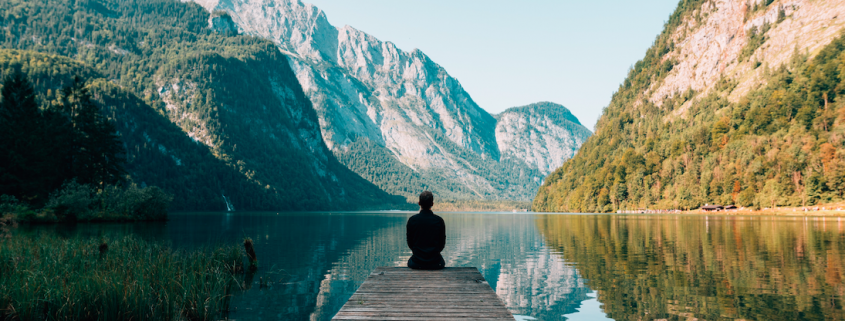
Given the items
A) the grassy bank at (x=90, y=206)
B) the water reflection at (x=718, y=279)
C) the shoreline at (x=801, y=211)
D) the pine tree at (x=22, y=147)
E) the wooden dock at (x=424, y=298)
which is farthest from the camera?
the shoreline at (x=801, y=211)

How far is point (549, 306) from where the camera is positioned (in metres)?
20.2

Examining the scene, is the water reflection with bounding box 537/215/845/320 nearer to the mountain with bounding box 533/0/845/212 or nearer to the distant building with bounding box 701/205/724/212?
the mountain with bounding box 533/0/845/212

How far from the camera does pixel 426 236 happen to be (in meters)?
14.5

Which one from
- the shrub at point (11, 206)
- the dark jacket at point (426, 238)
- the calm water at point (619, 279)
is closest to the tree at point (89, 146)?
the shrub at point (11, 206)

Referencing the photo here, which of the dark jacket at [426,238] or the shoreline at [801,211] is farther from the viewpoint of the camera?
the shoreline at [801,211]

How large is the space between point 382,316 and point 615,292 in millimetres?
14679

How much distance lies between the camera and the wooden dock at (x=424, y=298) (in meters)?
10.4

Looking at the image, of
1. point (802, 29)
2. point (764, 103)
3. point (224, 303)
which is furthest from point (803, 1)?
point (224, 303)

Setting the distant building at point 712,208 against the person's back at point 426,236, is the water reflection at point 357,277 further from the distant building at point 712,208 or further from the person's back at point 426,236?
→ the distant building at point 712,208

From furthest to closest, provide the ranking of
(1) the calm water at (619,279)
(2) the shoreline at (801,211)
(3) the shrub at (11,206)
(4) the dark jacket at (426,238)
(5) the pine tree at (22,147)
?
1. (2) the shoreline at (801,211)
2. (5) the pine tree at (22,147)
3. (3) the shrub at (11,206)
4. (1) the calm water at (619,279)
5. (4) the dark jacket at (426,238)

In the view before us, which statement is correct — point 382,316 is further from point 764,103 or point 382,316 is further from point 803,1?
point 803,1

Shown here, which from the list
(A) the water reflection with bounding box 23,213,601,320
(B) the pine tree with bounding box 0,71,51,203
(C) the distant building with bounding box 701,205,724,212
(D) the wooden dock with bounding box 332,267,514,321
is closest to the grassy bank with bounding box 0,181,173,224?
(B) the pine tree with bounding box 0,71,51,203

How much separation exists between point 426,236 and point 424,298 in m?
2.80

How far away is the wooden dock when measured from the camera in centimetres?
1045
